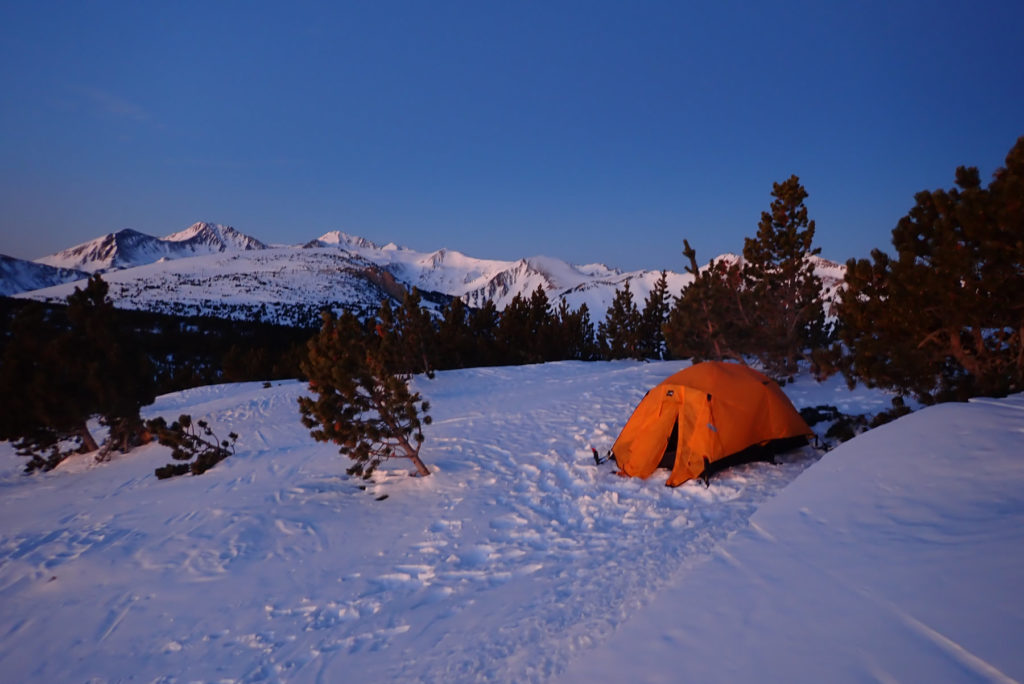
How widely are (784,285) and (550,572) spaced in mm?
12875

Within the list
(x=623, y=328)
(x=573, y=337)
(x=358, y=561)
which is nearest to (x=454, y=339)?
(x=573, y=337)

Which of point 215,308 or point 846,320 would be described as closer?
point 846,320

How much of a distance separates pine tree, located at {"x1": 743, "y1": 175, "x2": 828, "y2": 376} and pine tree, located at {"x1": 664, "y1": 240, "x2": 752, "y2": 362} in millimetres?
397

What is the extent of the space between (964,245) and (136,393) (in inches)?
858

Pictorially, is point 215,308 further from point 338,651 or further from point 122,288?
point 338,651

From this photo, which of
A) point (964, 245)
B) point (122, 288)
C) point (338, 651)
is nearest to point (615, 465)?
point (338, 651)

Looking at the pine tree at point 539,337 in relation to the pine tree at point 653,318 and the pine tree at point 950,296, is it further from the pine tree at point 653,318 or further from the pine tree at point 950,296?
the pine tree at point 950,296

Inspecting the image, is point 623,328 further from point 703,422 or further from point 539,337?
point 703,422

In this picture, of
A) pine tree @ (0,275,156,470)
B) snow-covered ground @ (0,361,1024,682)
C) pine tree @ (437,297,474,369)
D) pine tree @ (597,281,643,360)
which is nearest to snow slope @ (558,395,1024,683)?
snow-covered ground @ (0,361,1024,682)

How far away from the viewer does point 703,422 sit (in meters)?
7.92

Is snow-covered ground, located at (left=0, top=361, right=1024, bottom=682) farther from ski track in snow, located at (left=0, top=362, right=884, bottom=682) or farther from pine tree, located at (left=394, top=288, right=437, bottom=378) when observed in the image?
pine tree, located at (left=394, top=288, right=437, bottom=378)

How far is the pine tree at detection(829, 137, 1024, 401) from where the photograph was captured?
6.57 m

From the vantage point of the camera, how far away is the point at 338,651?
4535 mm

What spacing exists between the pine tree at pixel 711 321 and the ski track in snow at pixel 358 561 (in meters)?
4.06
